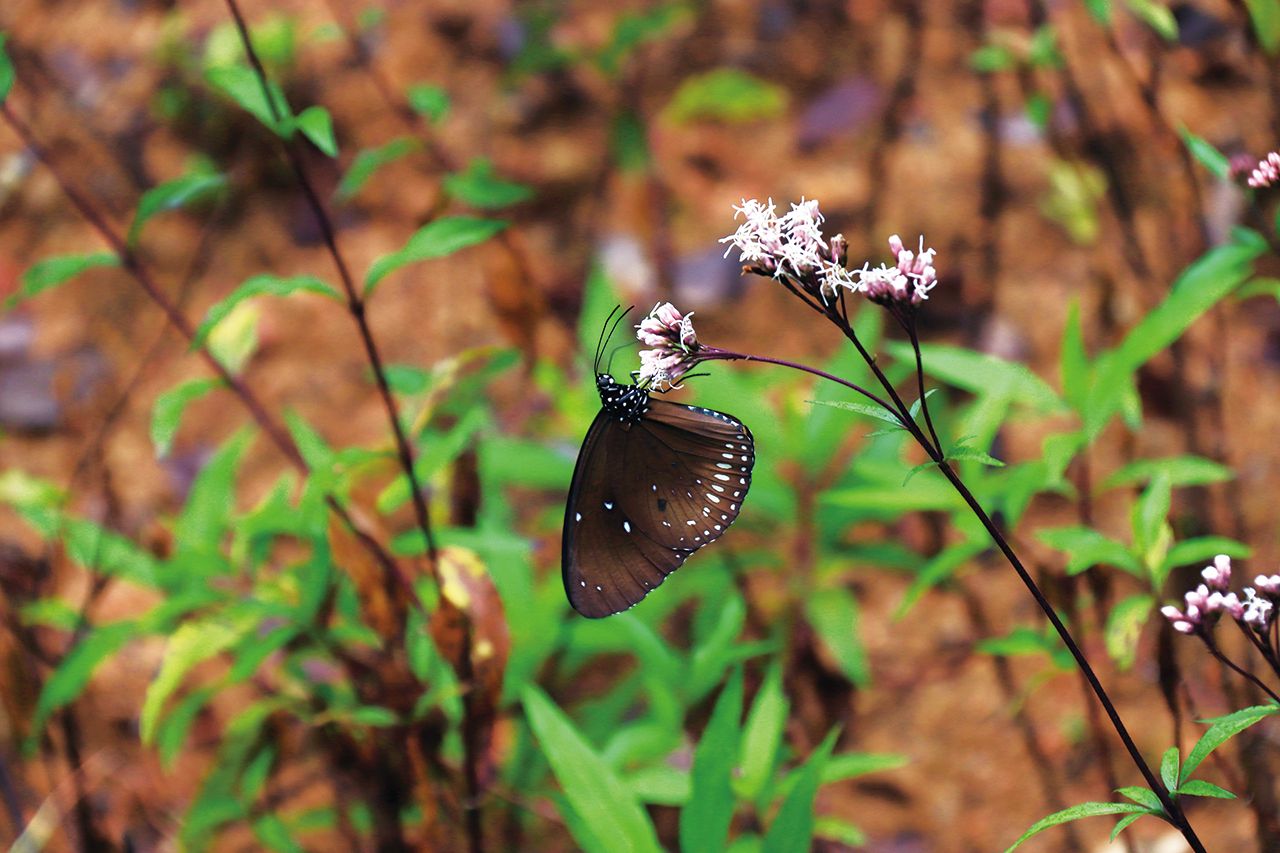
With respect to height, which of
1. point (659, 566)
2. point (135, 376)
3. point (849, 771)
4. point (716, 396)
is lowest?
point (849, 771)

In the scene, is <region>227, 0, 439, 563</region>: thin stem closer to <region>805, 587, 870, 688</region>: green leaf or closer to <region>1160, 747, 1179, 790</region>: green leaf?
<region>805, 587, 870, 688</region>: green leaf

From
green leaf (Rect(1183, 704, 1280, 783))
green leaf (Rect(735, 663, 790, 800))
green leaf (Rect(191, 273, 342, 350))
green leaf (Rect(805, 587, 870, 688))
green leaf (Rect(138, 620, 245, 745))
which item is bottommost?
green leaf (Rect(805, 587, 870, 688))

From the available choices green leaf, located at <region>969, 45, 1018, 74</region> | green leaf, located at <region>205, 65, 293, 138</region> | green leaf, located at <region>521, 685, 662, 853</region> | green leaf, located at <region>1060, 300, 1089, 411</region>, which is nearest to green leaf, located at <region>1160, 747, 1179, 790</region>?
green leaf, located at <region>521, 685, 662, 853</region>

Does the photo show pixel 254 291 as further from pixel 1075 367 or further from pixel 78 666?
pixel 1075 367

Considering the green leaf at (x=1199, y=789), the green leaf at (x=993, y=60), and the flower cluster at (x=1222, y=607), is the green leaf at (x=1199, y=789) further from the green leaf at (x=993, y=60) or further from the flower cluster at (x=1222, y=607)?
the green leaf at (x=993, y=60)

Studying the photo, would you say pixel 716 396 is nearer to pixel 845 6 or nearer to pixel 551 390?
pixel 551 390

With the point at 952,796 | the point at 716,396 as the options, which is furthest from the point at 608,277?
the point at 952,796
